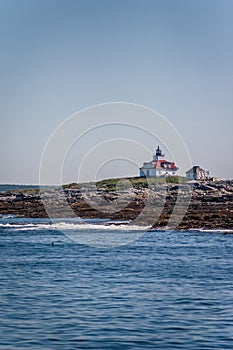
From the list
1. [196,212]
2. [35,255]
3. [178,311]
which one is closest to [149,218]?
[196,212]

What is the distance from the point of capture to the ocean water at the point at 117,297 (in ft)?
61.1

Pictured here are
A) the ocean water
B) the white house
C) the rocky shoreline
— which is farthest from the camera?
the white house

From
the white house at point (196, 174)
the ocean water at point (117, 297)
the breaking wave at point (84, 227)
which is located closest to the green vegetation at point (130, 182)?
the white house at point (196, 174)

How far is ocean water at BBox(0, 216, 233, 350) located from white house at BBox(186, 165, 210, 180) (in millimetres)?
104806

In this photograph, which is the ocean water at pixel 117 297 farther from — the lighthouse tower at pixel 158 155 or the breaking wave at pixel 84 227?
the lighthouse tower at pixel 158 155

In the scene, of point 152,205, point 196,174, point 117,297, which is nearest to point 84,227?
point 152,205

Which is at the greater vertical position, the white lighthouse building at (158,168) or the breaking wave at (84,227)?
the white lighthouse building at (158,168)

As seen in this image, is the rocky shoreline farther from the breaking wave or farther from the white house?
the white house

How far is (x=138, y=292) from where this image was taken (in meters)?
25.2

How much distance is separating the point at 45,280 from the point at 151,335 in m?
10.3

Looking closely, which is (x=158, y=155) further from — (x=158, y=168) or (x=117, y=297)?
(x=117, y=297)

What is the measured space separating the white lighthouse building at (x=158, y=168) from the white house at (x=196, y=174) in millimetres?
4900

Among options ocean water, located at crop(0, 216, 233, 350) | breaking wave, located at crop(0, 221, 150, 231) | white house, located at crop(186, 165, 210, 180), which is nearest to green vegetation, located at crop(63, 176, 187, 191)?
white house, located at crop(186, 165, 210, 180)

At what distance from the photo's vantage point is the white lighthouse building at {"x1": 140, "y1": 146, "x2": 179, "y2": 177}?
500 feet
